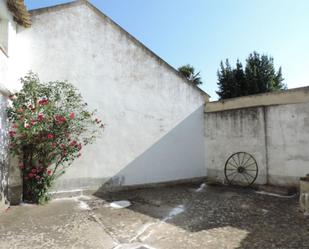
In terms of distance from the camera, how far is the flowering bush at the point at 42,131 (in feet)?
20.3

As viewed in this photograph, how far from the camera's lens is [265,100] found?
8.12 m

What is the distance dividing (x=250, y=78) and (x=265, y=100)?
12.4 m

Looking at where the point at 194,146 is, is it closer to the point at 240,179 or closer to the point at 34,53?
the point at 240,179

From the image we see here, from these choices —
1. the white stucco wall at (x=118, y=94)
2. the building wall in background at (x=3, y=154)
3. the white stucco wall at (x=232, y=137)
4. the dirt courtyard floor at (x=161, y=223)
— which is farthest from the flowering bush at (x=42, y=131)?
the white stucco wall at (x=232, y=137)

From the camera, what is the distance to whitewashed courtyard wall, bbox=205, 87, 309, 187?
23.9ft

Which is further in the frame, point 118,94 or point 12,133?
point 118,94

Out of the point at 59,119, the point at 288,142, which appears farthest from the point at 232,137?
the point at 59,119

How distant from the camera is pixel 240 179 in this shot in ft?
28.4

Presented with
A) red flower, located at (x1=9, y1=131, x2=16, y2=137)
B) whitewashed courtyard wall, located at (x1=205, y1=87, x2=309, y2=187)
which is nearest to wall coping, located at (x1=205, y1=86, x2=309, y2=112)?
whitewashed courtyard wall, located at (x1=205, y1=87, x2=309, y2=187)

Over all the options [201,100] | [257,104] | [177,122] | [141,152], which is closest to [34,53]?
[141,152]

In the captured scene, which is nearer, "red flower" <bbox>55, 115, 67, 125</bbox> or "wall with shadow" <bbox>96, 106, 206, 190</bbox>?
"red flower" <bbox>55, 115, 67, 125</bbox>

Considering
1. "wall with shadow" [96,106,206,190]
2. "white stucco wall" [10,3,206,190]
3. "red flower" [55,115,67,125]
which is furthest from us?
"wall with shadow" [96,106,206,190]

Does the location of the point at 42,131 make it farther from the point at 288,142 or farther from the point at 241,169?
the point at 288,142

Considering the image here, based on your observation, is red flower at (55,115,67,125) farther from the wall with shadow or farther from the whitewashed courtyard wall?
the whitewashed courtyard wall
